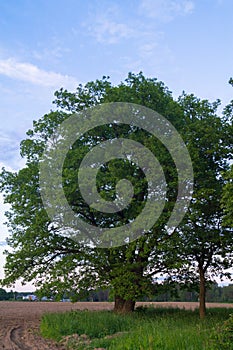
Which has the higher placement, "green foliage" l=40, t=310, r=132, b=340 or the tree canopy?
the tree canopy

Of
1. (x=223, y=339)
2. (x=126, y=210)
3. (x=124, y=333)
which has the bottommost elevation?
(x=124, y=333)

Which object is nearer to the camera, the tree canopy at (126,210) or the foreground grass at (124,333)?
the foreground grass at (124,333)

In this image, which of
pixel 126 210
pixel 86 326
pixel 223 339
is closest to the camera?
pixel 223 339

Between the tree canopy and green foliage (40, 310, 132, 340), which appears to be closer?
green foliage (40, 310, 132, 340)

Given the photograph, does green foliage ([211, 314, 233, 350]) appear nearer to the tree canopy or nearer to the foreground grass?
the foreground grass

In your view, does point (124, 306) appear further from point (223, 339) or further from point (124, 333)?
point (223, 339)

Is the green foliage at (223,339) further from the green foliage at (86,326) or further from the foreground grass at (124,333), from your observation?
the green foliage at (86,326)

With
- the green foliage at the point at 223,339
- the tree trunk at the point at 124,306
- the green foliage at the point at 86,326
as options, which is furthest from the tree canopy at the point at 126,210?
the green foliage at the point at 223,339

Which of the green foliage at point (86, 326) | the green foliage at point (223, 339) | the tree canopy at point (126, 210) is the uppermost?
the tree canopy at point (126, 210)

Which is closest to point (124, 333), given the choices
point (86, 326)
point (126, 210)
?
point (86, 326)

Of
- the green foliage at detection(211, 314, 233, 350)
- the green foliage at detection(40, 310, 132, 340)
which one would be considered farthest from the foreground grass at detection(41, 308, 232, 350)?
the green foliage at detection(211, 314, 233, 350)

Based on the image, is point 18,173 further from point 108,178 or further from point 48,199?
point 108,178

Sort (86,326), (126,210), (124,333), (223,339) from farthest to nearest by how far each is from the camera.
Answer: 1. (126,210)
2. (86,326)
3. (124,333)
4. (223,339)

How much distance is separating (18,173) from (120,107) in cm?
695
